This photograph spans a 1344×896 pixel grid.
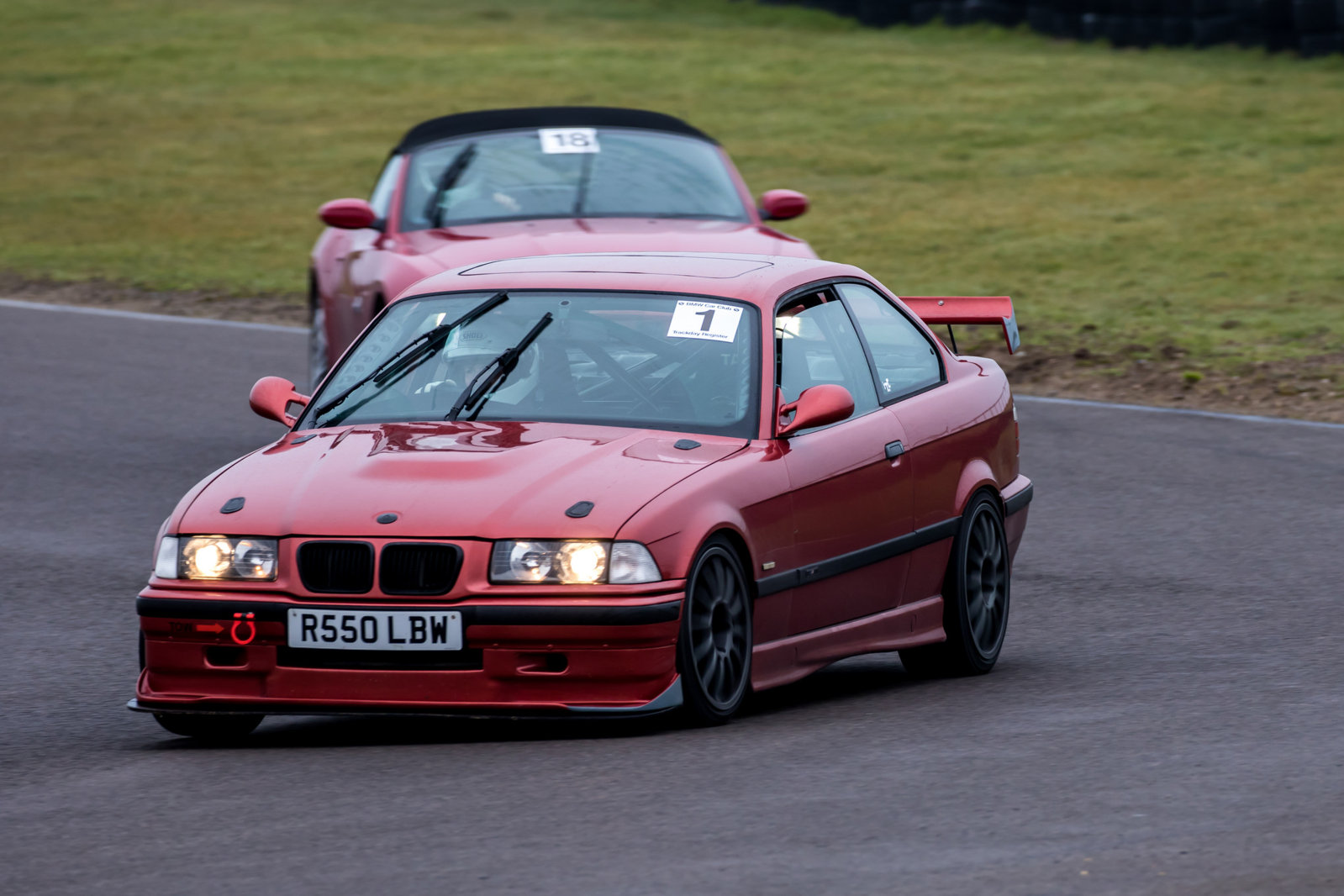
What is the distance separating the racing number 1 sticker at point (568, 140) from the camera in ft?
41.5

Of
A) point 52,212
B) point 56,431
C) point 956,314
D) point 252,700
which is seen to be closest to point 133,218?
point 52,212

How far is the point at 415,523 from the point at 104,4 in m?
39.4

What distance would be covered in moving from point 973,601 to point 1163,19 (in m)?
23.4

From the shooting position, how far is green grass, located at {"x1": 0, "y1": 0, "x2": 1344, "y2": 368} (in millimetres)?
20719

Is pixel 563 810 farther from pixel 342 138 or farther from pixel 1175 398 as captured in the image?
pixel 342 138

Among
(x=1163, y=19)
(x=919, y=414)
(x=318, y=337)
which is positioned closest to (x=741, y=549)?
(x=919, y=414)

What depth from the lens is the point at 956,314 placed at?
8.84 meters

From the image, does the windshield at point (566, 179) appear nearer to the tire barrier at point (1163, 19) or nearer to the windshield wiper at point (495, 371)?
the windshield wiper at point (495, 371)

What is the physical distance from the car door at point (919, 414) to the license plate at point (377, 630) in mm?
1948

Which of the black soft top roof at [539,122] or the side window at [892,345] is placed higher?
the black soft top roof at [539,122]

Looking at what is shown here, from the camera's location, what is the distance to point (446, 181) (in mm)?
12406

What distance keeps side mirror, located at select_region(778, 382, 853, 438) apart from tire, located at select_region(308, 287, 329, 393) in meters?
5.92

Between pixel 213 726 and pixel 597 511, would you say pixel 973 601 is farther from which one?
pixel 213 726

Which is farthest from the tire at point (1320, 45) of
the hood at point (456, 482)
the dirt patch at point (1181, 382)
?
the hood at point (456, 482)
